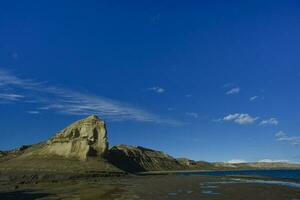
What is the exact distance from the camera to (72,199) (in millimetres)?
33062

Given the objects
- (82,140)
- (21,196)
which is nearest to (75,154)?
(82,140)

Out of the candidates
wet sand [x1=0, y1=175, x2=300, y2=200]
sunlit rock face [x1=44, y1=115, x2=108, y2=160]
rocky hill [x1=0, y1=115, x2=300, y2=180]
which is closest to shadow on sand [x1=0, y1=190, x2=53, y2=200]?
wet sand [x1=0, y1=175, x2=300, y2=200]

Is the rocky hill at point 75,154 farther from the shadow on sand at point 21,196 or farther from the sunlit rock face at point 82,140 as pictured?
the shadow on sand at point 21,196

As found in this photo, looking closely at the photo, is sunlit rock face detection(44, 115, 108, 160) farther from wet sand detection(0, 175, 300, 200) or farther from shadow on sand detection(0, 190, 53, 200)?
shadow on sand detection(0, 190, 53, 200)

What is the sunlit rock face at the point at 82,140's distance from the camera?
116875 mm

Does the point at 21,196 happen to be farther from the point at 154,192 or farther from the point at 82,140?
the point at 82,140

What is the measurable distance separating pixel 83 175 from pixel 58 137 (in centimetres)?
4767

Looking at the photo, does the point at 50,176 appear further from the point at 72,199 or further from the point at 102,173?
the point at 72,199

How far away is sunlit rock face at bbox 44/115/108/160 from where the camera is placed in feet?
383

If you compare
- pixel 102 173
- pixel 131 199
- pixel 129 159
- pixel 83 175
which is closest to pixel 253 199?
pixel 131 199

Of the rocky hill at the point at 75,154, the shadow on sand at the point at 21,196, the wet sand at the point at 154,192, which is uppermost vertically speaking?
the rocky hill at the point at 75,154

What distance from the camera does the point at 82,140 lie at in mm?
121000

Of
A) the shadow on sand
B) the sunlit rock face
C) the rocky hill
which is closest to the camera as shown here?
the shadow on sand

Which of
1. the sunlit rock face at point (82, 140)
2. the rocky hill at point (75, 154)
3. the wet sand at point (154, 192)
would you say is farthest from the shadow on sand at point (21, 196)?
the sunlit rock face at point (82, 140)
